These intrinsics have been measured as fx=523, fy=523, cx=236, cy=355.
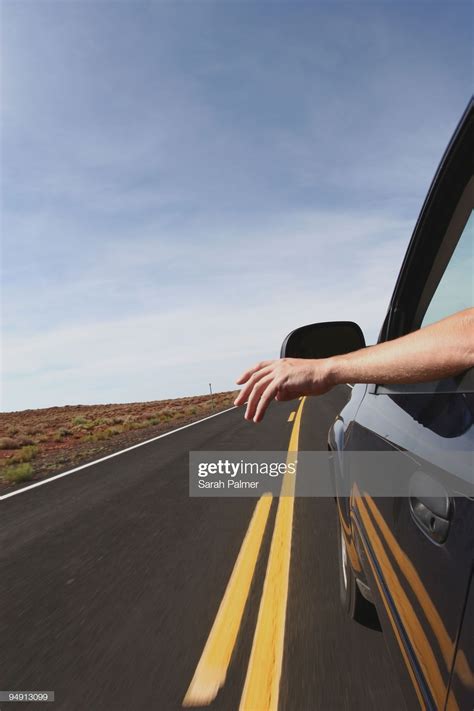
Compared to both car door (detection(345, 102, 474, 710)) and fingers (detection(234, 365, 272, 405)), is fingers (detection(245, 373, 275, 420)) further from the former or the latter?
car door (detection(345, 102, 474, 710))

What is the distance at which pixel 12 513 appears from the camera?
654 cm

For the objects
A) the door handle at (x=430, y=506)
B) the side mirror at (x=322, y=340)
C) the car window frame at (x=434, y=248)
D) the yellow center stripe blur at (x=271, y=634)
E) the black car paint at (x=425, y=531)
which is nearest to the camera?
the black car paint at (x=425, y=531)

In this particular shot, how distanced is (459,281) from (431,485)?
0.74 m

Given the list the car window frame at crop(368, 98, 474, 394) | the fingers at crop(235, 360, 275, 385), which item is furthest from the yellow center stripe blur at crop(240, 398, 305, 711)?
the fingers at crop(235, 360, 275, 385)

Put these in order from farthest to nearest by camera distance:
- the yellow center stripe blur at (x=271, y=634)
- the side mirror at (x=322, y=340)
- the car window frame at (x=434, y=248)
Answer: the yellow center stripe blur at (x=271, y=634) → the side mirror at (x=322, y=340) → the car window frame at (x=434, y=248)

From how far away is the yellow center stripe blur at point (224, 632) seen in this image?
2410 mm

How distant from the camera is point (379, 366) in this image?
4.42ft

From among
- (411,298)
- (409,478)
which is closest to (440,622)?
(409,478)

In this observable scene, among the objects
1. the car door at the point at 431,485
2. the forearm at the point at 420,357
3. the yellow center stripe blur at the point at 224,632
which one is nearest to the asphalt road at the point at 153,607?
the yellow center stripe blur at the point at 224,632

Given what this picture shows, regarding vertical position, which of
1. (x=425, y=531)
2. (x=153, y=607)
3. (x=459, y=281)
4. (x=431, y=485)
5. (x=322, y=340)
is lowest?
(x=153, y=607)

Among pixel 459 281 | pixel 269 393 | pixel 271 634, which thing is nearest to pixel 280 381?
pixel 269 393

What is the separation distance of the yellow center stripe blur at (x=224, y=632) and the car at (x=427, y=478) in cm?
82

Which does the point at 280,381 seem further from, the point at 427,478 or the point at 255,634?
the point at 255,634

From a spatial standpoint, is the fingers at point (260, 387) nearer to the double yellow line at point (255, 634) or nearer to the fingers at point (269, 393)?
the fingers at point (269, 393)
